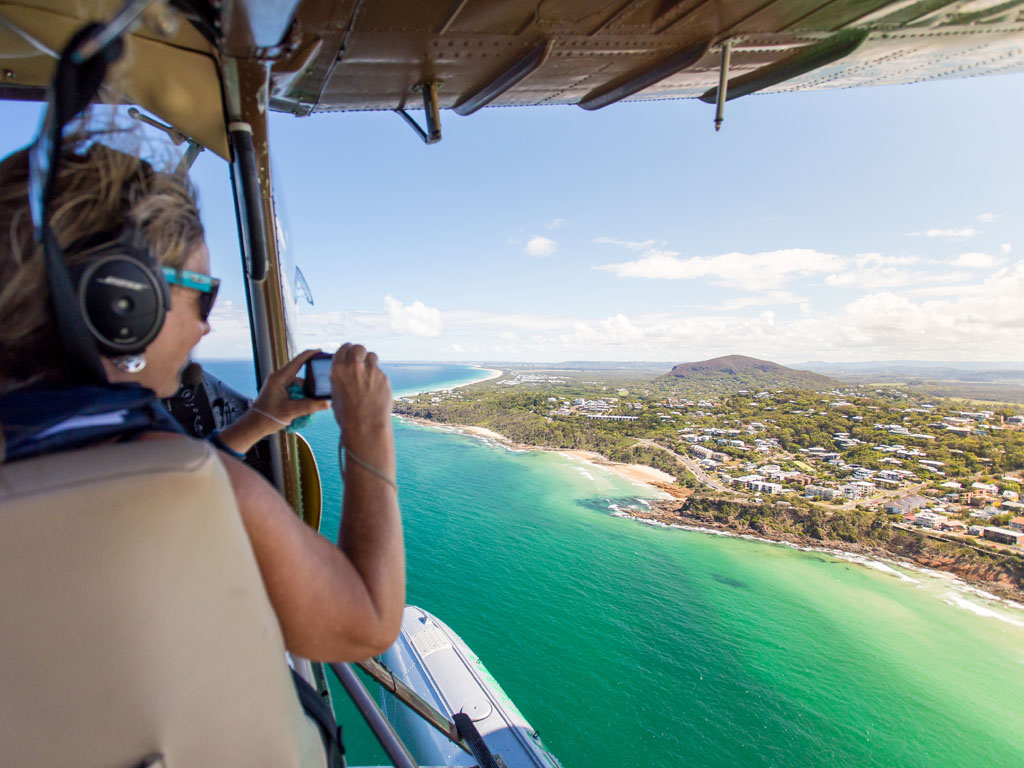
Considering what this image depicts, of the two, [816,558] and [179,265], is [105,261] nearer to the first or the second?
[179,265]

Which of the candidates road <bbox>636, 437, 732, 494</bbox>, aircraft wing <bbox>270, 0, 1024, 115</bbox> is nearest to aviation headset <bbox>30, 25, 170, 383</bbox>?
aircraft wing <bbox>270, 0, 1024, 115</bbox>

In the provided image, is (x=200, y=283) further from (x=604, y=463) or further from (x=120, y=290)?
(x=604, y=463)

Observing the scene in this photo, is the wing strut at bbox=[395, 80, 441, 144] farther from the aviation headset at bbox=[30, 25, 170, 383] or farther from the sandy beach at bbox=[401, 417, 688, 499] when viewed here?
the sandy beach at bbox=[401, 417, 688, 499]

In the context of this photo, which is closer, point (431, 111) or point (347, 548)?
point (347, 548)

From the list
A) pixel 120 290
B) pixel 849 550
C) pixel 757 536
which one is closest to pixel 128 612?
pixel 120 290

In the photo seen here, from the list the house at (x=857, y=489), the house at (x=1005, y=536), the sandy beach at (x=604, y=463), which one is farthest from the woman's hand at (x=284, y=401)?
the house at (x=857, y=489)

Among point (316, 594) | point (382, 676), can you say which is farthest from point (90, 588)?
point (382, 676)
